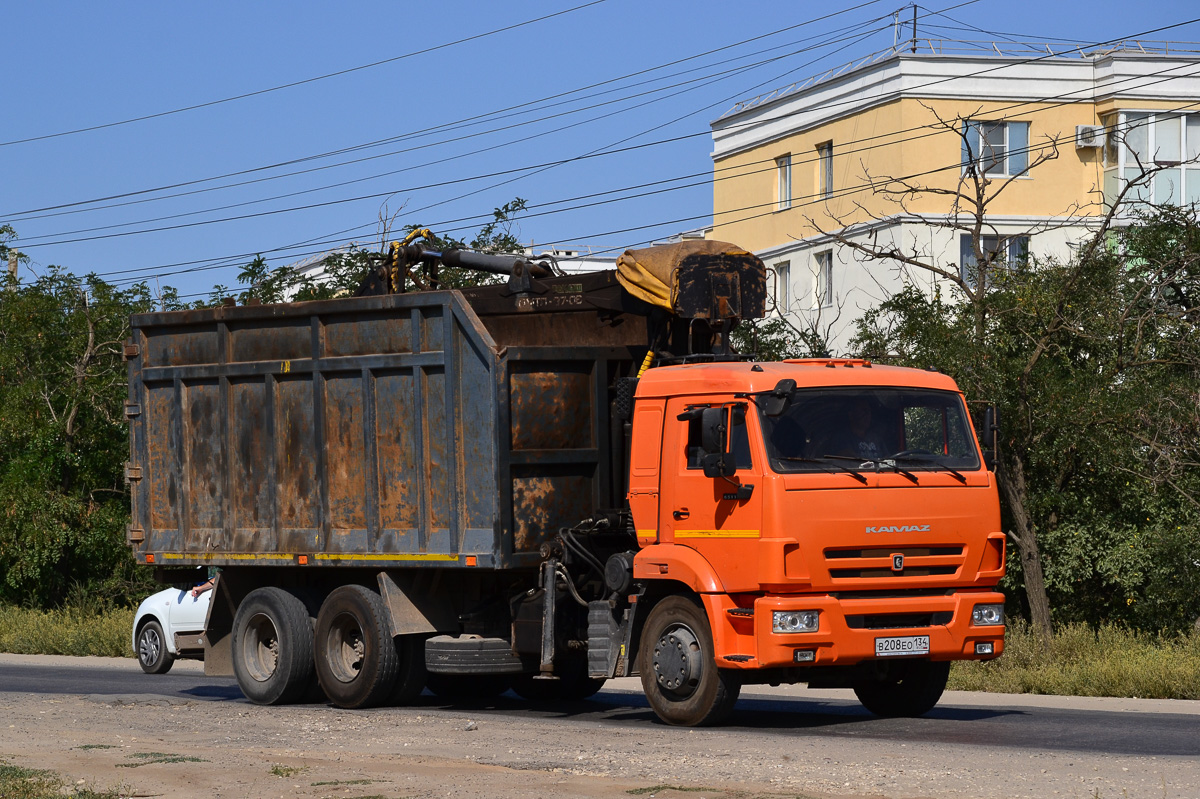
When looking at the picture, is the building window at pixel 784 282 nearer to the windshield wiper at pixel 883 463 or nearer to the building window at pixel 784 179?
the building window at pixel 784 179

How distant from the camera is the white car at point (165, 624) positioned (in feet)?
66.0

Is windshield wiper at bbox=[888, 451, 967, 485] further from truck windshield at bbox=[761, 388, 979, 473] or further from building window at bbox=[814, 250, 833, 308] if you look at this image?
building window at bbox=[814, 250, 833, 308]

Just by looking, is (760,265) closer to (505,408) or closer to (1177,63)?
(505,408)

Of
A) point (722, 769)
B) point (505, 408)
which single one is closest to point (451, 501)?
point (505, 408)

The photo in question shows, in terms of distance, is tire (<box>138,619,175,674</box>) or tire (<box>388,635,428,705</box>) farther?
tire (<box>138,619,175,674</box>)

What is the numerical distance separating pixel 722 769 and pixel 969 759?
153cm

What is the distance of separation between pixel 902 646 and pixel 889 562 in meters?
0.61

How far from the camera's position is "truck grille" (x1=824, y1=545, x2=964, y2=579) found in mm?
11531

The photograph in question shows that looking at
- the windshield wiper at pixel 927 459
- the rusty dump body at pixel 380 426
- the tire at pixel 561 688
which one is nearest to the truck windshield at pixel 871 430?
the windshield wiper at pixel 927 459

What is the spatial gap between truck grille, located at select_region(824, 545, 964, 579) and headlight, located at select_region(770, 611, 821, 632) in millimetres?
339

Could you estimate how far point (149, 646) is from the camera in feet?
68.7

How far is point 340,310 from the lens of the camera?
14.4 meters

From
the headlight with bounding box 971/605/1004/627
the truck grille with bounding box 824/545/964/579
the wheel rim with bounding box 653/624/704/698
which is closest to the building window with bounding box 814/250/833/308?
the headlight with bounding box 971/605/1004/627

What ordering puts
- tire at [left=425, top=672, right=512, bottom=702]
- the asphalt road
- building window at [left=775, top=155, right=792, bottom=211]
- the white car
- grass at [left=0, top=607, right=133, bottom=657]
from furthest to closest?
building window at [left=775, top=155, right=792, bottom=211] < grass at [left=0, top=607, right=133, bottom=657] < the white car < tire at [left=425, top=672, right=512, bottom=702] < the asphalt road
